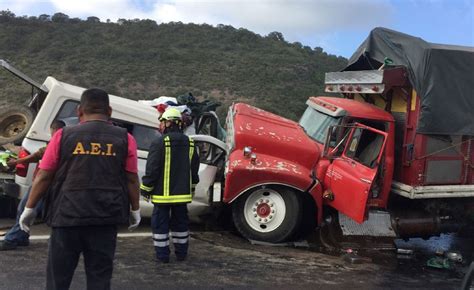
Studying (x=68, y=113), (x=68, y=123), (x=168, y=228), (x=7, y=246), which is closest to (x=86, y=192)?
(x=168, y=228)

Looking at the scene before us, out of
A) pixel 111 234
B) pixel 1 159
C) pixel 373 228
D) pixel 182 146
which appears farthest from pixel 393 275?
pixel 1 159

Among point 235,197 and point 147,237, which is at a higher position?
A: point 235,197

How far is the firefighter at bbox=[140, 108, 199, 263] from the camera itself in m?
5.68

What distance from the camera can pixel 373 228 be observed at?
7.09 m

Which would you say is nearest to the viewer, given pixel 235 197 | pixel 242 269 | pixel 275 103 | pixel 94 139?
pixel 94 139

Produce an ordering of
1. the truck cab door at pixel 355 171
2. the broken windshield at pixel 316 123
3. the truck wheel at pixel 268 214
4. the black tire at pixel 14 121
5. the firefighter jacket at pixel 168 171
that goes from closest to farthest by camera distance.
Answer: the firefighter jacket at pixel 168 171 → the truck cab door at pixel 355 171 → the truck wheel at pixel 268 214 → the broken windshield at pixel 316 123 → the black tire at pixel 14 121

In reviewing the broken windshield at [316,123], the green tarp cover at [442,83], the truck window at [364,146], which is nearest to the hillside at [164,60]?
the broken windshield at [316,123]

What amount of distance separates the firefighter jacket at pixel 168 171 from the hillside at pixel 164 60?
2442 centimetres

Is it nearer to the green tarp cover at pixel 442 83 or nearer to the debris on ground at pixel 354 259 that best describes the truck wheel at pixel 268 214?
the debris on ground at pixel 354 259

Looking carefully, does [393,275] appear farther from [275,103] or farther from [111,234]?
[275,103]

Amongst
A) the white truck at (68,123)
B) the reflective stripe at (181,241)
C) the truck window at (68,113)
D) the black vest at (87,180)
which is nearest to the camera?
the black vest at (87,180)

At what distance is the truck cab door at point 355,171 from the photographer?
6.32m

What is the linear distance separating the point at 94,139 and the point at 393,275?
4082mm

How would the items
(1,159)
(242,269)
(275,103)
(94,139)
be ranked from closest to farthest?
(94,139), (242,269), (1,159), (275,103)
